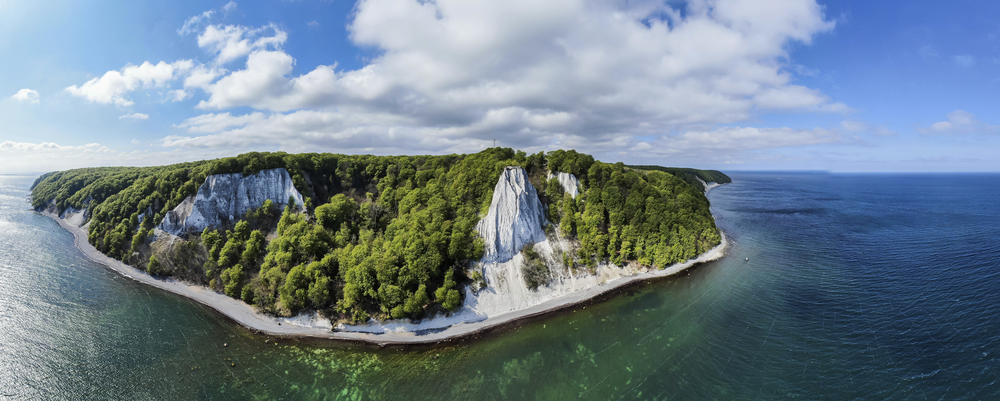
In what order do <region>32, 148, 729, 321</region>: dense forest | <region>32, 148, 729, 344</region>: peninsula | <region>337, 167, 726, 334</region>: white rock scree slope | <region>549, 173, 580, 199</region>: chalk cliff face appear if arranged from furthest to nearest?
1. <region>549, 173, 580, 199</region>: chalk cliff face
2. <region>32, 148, 729, 321</region>: dense forest
3. <region>337, 167, 726, 334</region>: white rock scree slope
4. <region>32, 148, 729, 344</region>: peninsula

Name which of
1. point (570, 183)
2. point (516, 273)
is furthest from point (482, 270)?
point (570, 183)

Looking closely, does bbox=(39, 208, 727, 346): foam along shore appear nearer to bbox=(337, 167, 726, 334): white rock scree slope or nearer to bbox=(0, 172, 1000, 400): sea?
bbox=(337, 167, 726, 334): white rock scree slope

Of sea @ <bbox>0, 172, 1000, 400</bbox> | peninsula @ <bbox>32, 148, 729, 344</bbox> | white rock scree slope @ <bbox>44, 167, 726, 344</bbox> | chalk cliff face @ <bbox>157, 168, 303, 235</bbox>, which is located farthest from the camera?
chalk cliff face @ <bbox>157, 168, 303, 235</bbox>

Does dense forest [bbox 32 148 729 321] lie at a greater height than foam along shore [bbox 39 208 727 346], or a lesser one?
greater

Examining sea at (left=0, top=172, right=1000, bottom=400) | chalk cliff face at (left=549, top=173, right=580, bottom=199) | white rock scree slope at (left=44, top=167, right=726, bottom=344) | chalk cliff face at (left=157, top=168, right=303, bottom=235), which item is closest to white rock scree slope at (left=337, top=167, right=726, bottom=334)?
white rock scree slope at (left=44, top=167, right=726, bottom=344)

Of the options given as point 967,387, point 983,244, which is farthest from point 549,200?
point 983,244

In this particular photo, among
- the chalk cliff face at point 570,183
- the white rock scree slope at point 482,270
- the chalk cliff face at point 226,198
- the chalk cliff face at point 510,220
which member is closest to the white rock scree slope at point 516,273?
the chalk cliff face at point 510,220

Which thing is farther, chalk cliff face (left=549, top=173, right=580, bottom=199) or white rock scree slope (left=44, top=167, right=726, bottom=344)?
chalk cliff face (left=549, top=173, right=580, bottom=199)
